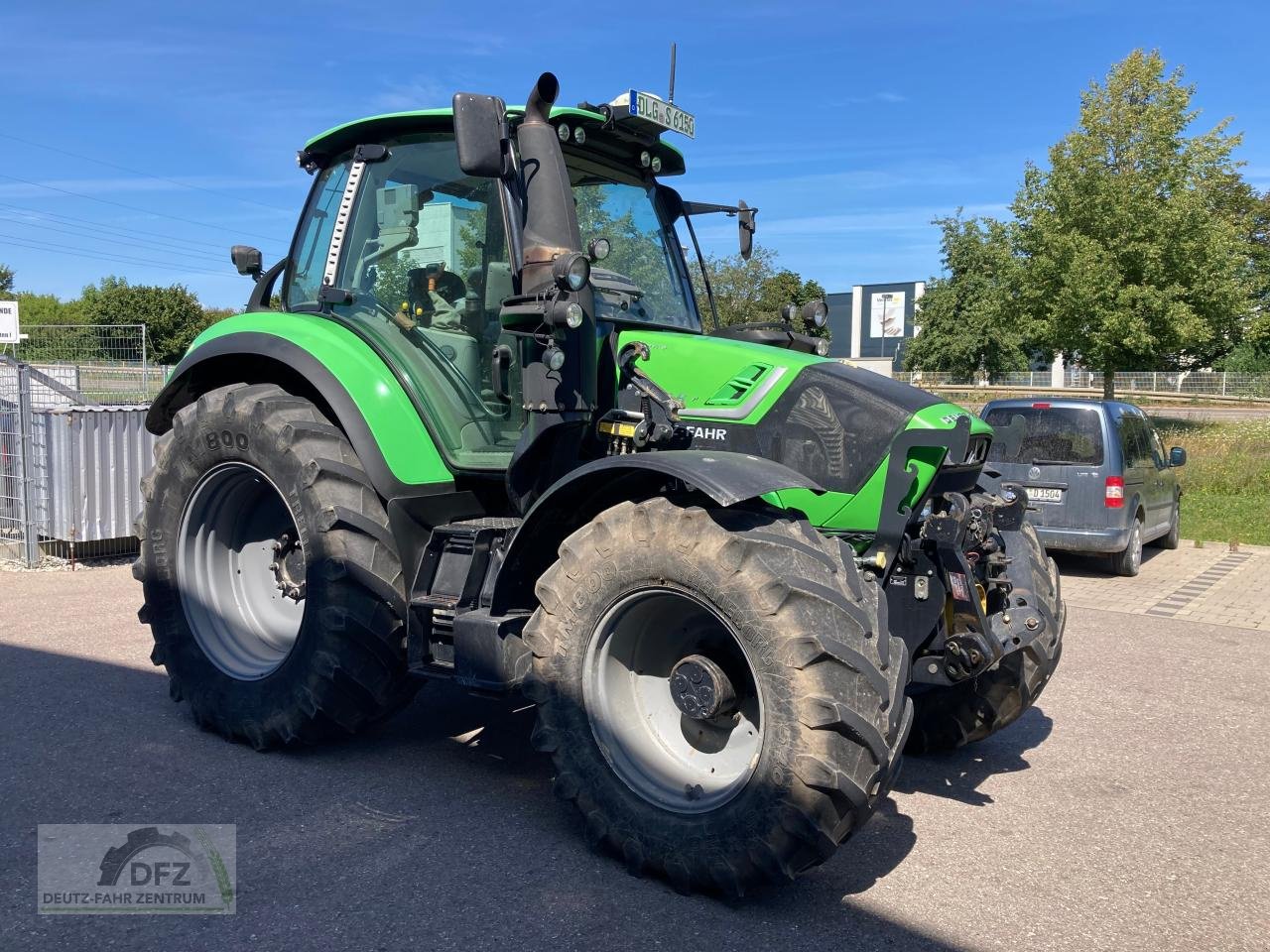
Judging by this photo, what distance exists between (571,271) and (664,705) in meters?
1.67

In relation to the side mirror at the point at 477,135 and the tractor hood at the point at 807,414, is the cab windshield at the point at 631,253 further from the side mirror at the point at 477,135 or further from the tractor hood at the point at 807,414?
the side mirror at the point at 477,135

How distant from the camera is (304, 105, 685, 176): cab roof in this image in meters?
4.69

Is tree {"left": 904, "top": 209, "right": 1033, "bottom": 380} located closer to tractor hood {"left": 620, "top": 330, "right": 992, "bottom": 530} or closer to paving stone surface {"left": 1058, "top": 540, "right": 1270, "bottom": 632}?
paving stone surface {"left": 1058, "top": 540, "right": 1270, "bottom": 632}

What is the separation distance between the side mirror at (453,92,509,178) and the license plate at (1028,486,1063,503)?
8201 millimetres

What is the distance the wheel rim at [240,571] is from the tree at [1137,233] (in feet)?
72.4

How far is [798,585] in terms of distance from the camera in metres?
3.32

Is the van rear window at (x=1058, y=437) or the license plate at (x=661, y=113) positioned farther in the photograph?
the van rear window at (x=1058, y=437)

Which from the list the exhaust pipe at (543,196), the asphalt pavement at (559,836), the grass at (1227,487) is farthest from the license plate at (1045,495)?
the exhaust pipe at (543,196)

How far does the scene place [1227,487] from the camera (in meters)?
16.5

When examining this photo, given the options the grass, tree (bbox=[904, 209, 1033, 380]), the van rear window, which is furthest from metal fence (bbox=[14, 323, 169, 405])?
tree (bbox=[904, 209, 1033, 380])

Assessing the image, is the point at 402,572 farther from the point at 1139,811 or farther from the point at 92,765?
the point at 1139,811

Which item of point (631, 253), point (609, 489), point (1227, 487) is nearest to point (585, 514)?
point (609, 489)

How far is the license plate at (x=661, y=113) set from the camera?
15.3ft

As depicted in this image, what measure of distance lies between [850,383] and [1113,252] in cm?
2251
